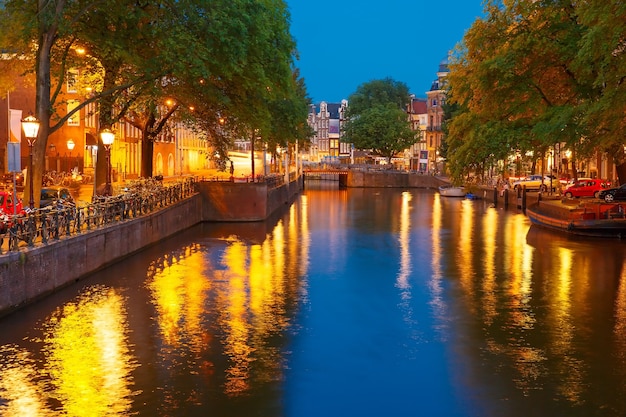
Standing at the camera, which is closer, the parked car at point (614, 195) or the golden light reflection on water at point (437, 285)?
the golden light reflection on water at point (437, 285)

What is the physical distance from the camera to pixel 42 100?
31672mm

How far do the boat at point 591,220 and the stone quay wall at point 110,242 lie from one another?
17699mm

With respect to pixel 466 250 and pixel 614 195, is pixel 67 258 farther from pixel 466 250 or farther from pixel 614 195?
pixel 614 195

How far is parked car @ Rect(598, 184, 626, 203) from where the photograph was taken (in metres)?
54.5

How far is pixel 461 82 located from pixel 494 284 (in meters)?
17.0

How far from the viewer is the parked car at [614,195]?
5451 centimetres

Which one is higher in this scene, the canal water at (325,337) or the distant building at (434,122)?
the distant building at (434,122)

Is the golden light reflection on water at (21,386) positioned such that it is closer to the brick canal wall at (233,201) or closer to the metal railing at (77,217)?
the metal railing at (77,217)

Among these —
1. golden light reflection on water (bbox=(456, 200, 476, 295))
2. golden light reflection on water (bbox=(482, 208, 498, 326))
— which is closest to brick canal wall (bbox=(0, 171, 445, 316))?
golden light reflection on water (bbox=(482, 208, 498, 326))

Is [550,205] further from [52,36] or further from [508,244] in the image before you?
[52,36]

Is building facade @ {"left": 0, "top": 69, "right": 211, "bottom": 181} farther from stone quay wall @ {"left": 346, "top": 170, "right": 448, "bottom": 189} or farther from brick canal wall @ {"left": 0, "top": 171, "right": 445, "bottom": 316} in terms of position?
stone quay wall @ {"left": 346, "top": 170, "right": 448, "bottom": 189}

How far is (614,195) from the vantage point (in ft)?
183

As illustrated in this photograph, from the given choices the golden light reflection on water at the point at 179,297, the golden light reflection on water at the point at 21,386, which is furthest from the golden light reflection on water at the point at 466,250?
the golden light reflection on water at the point at 21,386

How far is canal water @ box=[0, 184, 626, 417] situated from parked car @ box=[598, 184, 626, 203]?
609 inches
